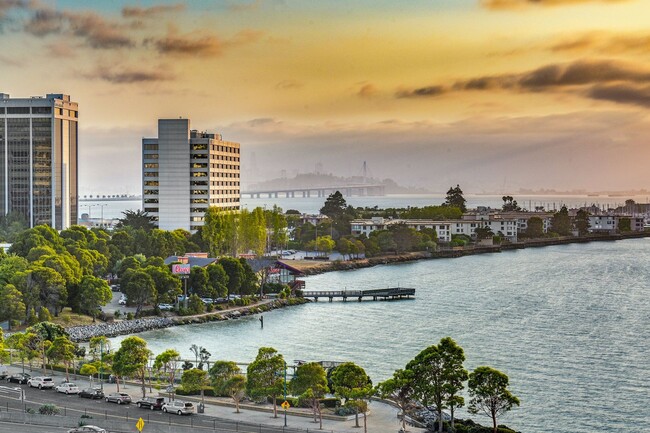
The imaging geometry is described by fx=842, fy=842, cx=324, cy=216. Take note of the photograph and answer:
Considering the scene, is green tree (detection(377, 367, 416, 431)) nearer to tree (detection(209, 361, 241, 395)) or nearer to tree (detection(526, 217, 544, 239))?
tree (detection(209, 361, 241, 395))

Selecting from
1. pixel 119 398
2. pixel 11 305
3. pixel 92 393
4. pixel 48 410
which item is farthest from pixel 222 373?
pixel 11 305

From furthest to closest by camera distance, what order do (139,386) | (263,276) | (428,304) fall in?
(263,276) → (428,304) → (139,386)

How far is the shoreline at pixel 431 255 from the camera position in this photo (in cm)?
6981

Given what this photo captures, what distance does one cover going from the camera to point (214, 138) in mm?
77812

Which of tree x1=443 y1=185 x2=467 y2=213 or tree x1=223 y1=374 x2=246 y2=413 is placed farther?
tree x1=443 y1=185 x2=467 y2=213

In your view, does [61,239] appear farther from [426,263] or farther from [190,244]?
[426,263]

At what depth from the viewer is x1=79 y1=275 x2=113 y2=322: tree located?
130 feet

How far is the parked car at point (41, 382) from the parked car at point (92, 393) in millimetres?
1329

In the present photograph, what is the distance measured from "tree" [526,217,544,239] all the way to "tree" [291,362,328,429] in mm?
88018

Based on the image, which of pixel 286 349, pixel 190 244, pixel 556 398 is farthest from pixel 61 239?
pixel 556 398

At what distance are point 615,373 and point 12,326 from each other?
2502cm

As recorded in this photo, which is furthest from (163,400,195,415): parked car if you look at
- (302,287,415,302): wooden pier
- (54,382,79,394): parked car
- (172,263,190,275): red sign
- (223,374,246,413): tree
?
(302,287,415,302): wooden pier

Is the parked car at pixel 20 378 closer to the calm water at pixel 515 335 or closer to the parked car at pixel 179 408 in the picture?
the parked car at pixel 179 408

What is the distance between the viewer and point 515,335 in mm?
38438
